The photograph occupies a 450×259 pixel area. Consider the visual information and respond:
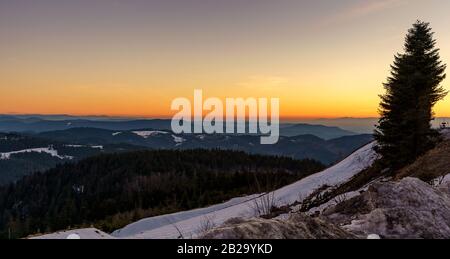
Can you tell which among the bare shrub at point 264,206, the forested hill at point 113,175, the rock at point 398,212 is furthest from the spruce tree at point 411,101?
the forested hill at point 113,175

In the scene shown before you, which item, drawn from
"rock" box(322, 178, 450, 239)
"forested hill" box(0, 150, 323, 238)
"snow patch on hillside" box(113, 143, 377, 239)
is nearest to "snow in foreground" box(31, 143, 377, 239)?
"snow patch on hillside" box(113, 143, 377, 239)

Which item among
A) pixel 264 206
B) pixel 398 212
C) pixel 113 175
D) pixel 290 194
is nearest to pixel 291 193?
pixel 290 194

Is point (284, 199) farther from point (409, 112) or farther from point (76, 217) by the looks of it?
point (76, 217)

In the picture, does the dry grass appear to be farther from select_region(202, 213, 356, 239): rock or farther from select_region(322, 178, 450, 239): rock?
select_region(202, 213, 356, 239): rock

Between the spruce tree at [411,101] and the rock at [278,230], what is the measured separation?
20.6 metres

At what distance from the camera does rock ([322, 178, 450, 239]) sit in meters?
5.18

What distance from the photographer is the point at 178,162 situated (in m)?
151

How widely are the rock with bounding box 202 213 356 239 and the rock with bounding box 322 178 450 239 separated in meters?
1.00

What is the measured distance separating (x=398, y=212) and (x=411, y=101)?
2073 centimetres

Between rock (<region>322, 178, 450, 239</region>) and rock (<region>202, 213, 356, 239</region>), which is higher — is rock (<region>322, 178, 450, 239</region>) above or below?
below

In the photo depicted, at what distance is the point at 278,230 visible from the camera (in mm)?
3820

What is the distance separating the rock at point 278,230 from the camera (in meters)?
3.59

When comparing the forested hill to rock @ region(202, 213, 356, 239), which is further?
the forested hill

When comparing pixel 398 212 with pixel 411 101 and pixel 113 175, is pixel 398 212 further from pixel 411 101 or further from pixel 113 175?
pixel 113 175
